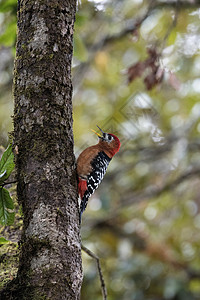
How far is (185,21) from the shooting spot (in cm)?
516

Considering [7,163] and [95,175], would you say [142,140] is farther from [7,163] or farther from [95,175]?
[7,163]

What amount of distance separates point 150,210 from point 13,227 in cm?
574

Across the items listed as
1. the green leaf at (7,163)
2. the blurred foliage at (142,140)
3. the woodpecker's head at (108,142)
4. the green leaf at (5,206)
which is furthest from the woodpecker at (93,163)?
the green leaf at (7,163)

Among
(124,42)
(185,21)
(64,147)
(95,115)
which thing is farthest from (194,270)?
(64,147)

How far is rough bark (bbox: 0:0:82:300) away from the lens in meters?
1.57

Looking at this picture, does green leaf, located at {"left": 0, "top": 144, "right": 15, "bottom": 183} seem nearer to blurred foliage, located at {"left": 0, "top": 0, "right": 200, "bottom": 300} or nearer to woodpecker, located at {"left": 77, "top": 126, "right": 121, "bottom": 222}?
woodpecker, located at {"left": 77, "top": 126, "right": 121, "bottom": 222}

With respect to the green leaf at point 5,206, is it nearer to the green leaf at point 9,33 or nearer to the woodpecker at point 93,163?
the woodpecker at point 93,163

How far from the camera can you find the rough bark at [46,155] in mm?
1572

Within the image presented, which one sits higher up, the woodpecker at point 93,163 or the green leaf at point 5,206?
the woodpecker at point 93,163

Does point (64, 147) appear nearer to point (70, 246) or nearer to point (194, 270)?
point (70, 246)

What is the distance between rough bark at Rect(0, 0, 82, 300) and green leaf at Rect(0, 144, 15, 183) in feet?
0.25

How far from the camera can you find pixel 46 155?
70.7 inches

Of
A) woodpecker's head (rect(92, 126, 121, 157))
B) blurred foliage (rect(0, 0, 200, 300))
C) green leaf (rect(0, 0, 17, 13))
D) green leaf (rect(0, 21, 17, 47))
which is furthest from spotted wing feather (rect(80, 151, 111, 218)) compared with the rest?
green leaf (rect(0, 0, 17, 13))

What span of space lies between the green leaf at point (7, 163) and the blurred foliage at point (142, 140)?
2516 mm
